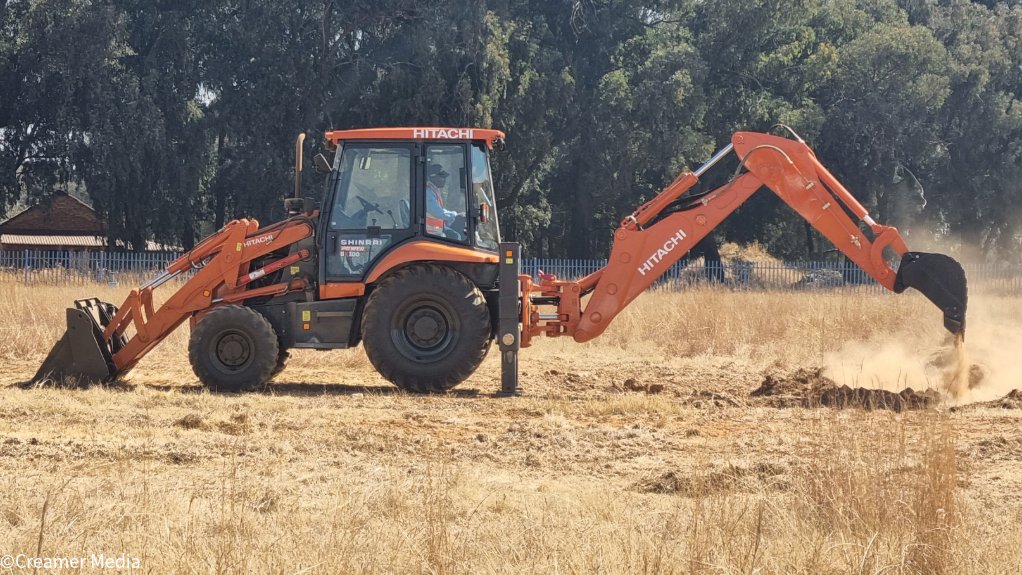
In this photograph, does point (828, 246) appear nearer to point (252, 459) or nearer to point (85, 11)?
point (85, 11)

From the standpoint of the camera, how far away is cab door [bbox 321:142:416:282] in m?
10.9

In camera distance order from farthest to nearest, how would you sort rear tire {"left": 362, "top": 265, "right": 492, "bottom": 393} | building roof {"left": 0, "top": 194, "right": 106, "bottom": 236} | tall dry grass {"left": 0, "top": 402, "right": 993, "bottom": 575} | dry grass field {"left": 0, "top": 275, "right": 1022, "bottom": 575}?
building roof {"left": 0, "top": 194, "right": 106, "bottom": 236} < rear tire {"left": 362, "top": 265, "right": 492, "bottom": 393} < dry grass field {"left": 0, "top": 275, "right": 1022, "bottom": 575} < tall dry grass {"left": 0, "top": 402, "right": 993, "bottom": 575}

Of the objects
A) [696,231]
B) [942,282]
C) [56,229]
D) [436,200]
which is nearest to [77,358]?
[436,200]

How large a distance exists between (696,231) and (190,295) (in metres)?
5.23

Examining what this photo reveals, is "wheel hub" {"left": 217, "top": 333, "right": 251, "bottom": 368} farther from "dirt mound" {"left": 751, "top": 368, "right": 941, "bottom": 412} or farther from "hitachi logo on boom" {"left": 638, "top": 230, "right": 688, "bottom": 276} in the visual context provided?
"dirt mound" {"left": 751, "top": 368, "right": 941, "bottom": 412}

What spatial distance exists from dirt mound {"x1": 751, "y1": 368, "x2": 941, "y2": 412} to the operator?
3.56m

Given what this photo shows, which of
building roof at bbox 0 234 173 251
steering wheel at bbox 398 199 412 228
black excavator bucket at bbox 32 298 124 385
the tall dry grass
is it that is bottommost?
the tall dry grass

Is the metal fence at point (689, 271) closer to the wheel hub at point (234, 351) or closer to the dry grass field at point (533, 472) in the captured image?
the dry grass field at point (533, 472)

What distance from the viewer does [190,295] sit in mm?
11414

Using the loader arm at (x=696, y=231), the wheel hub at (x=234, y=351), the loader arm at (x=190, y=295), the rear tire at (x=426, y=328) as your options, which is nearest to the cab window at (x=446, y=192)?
the rear tire at (x=426, y=328)

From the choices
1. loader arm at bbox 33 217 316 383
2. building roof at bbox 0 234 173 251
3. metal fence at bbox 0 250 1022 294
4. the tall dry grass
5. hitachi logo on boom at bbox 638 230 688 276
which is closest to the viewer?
the tall dry grass

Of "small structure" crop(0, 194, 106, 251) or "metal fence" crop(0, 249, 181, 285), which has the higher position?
"small structure" crop(0, 194, 106, 251)

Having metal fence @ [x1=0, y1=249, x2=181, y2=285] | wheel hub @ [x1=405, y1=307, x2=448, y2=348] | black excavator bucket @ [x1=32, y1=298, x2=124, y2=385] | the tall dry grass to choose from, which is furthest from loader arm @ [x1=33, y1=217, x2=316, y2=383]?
metal fence @ [x1=0, y1=249, x2=181, y2=285]

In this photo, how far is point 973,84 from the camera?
142 feet
